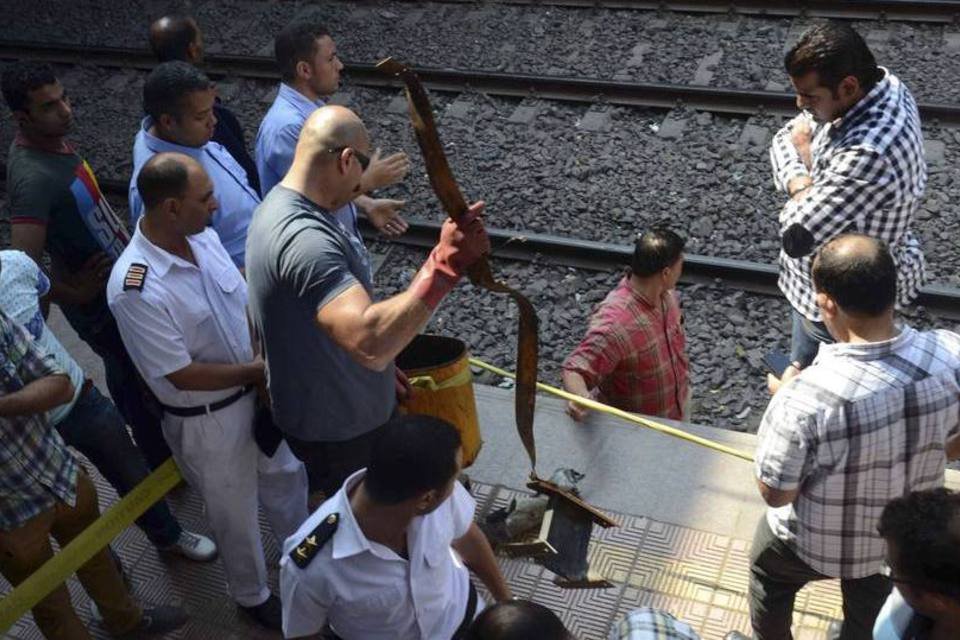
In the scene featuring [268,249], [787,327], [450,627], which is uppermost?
[268,249]

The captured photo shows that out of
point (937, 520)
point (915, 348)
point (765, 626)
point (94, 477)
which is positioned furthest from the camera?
point (94, 477)

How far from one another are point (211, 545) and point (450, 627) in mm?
1835

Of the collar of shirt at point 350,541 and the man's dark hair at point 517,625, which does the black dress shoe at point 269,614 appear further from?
the man's dark hair at point 517,625

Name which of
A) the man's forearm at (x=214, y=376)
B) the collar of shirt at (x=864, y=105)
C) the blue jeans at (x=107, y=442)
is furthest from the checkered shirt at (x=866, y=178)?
the blue jeans at (x=107, y=442)

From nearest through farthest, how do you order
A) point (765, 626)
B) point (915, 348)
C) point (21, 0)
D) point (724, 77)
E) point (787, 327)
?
point (915, 348)
point (765, 626)
point (787, 327)
point (724, 77)
point (21, 0)

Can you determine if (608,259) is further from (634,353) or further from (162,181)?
(162,181)

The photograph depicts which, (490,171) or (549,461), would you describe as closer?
(549,461)

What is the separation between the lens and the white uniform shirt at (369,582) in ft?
9.52

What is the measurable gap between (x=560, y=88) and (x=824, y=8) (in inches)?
91.4

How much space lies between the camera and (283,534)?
14.3ft

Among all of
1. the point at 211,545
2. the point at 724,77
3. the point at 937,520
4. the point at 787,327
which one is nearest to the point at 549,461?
the point at 211,545

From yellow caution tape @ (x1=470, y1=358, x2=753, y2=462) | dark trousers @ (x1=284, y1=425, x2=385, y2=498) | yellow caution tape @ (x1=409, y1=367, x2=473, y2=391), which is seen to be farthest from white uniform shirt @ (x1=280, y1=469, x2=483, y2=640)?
yellow caution tape @ (x1=470, y1=358, x2=753, y2=462)

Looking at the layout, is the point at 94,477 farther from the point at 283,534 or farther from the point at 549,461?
the point at 549,461

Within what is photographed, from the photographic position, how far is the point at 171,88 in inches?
175
